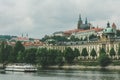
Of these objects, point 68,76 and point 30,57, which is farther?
point 30,57

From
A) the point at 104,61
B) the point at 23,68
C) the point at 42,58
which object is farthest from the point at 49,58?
the point at 23,68

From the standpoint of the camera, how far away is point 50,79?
101500 millimetres

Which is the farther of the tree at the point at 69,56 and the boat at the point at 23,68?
the tree at the point at 69,56

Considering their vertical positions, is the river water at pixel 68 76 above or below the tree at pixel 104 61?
below

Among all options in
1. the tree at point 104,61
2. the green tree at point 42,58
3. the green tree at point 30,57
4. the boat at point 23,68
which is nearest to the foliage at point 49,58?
the green tree at point 42,58

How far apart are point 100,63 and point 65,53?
22075 mm

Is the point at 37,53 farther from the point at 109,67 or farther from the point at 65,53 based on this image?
the point at 109,67

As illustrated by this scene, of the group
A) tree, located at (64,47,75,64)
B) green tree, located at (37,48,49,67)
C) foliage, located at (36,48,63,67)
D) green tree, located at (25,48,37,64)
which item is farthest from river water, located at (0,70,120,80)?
green tree, located at (25,48,37,64)

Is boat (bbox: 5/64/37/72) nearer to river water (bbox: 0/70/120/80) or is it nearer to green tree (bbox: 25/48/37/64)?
river water (bbox: 0/70/120/80)

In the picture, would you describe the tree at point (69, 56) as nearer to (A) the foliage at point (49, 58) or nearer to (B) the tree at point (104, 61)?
(A) the foliage at point (49, 58)

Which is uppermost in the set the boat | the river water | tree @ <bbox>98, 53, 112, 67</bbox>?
tree @ <bbox>98, 53, 112, 67</bbox>

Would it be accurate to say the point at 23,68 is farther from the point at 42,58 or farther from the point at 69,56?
the point at 42,58

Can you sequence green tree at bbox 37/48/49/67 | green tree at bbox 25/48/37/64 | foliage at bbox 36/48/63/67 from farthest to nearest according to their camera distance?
green tree at bbox 25/48/37/64
green tree at bbox 37/48/49/67
foliage at bbox 36/48/63/67

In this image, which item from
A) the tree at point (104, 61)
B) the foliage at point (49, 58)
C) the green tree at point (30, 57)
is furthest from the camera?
the green tree at point (30, 57)
